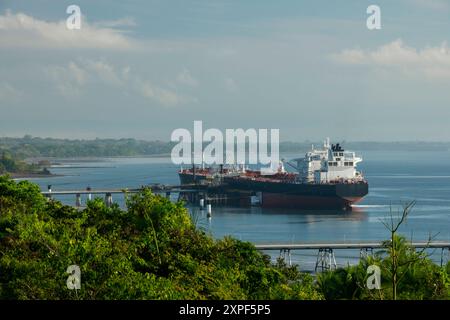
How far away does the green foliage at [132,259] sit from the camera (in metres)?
16.9

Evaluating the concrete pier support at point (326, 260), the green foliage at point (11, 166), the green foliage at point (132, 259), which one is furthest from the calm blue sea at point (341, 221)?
the green foliage at point (132, 259)

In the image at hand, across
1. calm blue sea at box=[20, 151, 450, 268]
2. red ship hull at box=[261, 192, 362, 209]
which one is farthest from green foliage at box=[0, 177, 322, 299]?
red ship hull at box=[261, 192, 362, 209]

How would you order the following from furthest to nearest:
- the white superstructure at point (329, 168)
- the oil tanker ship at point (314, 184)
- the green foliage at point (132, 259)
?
1. the white superstructure at point (329, 168)
2. the oil tanker ship at point (314, 184)
3. the green foliage at point (132, 259)

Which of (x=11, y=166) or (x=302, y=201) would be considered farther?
(x=11, y=166)

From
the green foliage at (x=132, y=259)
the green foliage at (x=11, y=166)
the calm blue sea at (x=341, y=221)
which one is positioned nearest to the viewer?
the green foliage at (x=132, y=259)

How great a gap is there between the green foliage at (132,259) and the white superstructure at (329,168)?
66.5 meters

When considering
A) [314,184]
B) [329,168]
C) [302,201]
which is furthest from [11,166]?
[314,184]

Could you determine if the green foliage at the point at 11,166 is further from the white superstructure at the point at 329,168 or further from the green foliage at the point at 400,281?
the green foliage at the point at 400,281

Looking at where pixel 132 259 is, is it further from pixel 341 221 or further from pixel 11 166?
pixel 11 166

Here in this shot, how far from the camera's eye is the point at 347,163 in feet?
305

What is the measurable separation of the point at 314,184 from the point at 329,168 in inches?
154

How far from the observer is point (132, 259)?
19.5 meters
